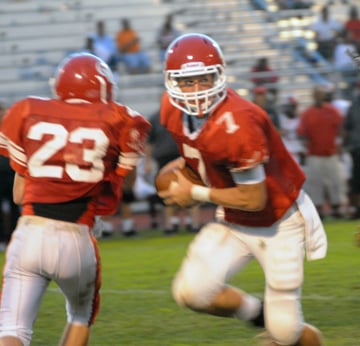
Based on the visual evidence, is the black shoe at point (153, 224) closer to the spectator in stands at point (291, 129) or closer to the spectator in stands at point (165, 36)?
the spectator in stands at point (291, 129)

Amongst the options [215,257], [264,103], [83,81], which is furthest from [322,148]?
[83,81]

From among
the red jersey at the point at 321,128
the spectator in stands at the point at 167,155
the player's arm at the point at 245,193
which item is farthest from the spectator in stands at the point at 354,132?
the player's arm at the point at 245,193

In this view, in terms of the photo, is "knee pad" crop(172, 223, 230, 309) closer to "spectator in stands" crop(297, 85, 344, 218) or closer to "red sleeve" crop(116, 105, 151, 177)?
"red sleeve" crop(116, 105, 151, 177)

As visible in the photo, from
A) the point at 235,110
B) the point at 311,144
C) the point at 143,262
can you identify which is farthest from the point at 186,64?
the point at 311,144

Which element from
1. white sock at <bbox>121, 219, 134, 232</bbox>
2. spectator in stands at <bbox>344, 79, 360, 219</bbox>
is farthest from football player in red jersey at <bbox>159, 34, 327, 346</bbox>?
spectator in stands at <bbox>344, 79, 360, 219</bbox>

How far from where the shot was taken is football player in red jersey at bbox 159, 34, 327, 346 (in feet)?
→ 15.5

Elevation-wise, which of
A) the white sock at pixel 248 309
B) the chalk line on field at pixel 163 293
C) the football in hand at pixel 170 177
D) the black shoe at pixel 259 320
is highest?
the football in hand at pixel 170 177

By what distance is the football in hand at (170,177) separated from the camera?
16.3ft

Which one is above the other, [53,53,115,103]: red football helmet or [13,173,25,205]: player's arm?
[53,53,115,103]: red football helmet

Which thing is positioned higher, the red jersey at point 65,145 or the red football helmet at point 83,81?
the red football helmet at point 83,81

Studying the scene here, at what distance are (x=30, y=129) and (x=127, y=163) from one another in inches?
17.8

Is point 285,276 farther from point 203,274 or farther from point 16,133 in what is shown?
point 16,133

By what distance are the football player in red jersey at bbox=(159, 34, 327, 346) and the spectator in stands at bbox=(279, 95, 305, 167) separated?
7745mm

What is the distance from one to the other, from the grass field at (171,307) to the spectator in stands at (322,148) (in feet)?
9.38
